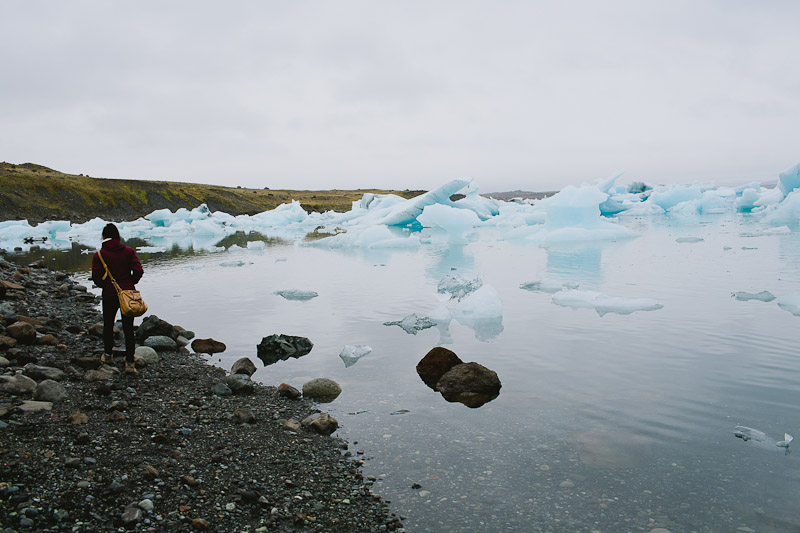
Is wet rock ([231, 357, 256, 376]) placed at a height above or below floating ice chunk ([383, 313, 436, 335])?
below

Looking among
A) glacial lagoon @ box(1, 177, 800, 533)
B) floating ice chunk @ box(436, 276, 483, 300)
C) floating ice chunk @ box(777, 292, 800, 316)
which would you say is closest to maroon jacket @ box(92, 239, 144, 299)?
glacial lagoon @ box(1, 177, 800, 533)

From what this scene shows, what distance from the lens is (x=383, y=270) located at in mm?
19359

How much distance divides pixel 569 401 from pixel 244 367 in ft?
14.2

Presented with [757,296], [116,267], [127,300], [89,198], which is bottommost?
[757,296]

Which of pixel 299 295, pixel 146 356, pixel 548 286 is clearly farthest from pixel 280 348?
pixel 548 286

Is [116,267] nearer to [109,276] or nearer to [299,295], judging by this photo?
[109,276]

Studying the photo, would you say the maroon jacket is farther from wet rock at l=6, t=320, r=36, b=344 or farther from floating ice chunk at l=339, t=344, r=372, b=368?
floating ice chunk at l=339, t=344, r=372, b=368

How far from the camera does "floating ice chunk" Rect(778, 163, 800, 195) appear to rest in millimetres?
38022

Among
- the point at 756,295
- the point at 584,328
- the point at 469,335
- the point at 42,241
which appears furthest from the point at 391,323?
the point at 42,241

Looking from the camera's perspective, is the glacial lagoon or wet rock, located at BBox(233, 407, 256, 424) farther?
wet rock, located at BBox(233, 407, 256, 424)

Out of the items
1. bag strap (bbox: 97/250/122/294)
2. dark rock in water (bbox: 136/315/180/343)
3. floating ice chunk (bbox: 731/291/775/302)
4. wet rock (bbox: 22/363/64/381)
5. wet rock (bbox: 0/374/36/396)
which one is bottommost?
dark rock in water (bbox: 136/315/180/343)

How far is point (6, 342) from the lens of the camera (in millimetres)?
6719

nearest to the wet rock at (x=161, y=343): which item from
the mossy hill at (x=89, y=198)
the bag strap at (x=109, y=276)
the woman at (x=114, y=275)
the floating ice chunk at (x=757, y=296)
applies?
the woman at (x=114, y=275)

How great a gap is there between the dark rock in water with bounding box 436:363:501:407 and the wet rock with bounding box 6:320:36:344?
18.1 feet
